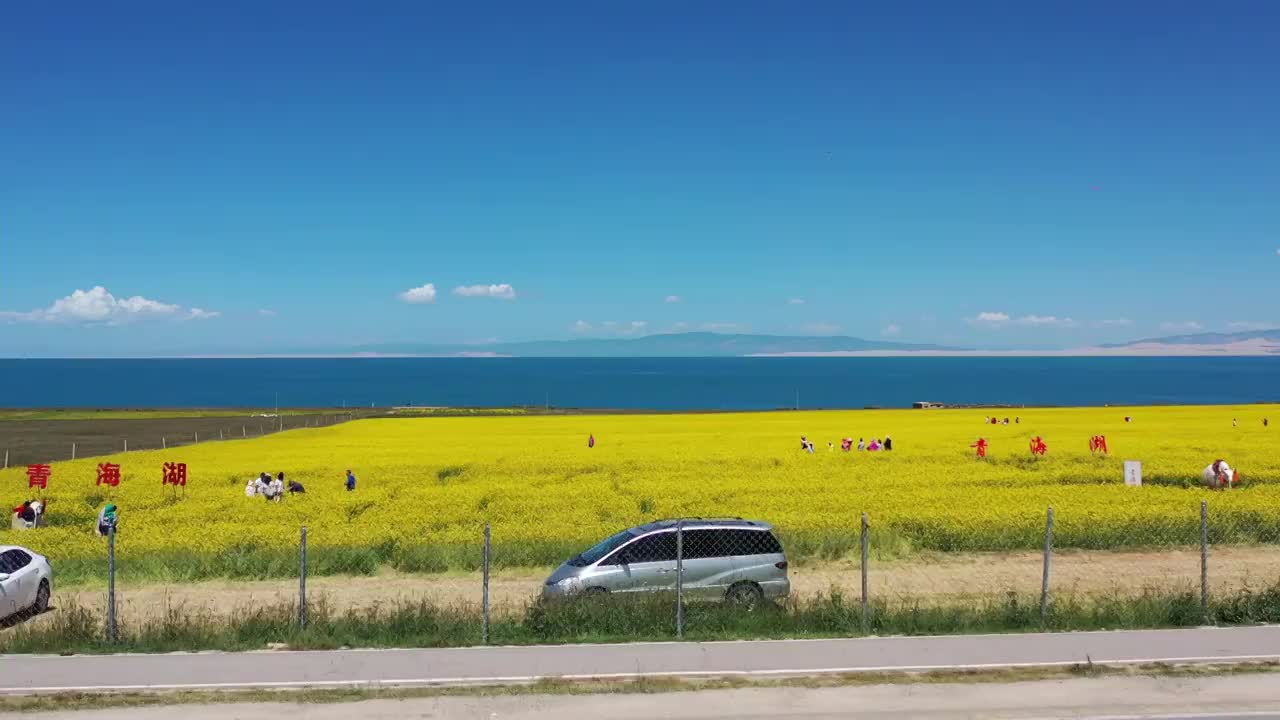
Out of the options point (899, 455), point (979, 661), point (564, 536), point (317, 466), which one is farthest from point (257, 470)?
point (979, 661)

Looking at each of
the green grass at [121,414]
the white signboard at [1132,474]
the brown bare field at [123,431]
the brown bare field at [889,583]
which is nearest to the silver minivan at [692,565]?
the brown bare field at [889,583]

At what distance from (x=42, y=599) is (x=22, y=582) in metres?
1.30

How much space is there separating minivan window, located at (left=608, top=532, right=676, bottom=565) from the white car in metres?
10.9

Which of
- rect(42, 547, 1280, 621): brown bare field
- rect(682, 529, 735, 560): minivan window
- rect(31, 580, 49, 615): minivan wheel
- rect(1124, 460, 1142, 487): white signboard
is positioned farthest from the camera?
rect(1124, 460, 1142, 487): white signboard

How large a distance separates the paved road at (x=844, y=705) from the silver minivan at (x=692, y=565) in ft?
14.0

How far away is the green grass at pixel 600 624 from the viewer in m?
13.5

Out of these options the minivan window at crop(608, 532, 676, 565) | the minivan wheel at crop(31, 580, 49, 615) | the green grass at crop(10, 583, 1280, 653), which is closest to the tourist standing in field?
the minivan wheel at crop(31, 580, 49, 615)

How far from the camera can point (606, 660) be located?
1266cm

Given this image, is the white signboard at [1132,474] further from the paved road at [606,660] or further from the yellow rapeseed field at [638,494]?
the paved road at [606,660]

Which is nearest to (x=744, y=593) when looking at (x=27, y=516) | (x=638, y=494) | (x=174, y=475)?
(x=638, y=494)

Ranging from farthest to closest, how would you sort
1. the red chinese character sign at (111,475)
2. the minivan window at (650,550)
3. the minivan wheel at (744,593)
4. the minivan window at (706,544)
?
the red chinese character sign at (111,475), the minivan window at (706,544), the minivan window at (650,550), the minivan wheel at (744,593)

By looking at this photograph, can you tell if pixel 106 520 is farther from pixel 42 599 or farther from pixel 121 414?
pixel 121 414

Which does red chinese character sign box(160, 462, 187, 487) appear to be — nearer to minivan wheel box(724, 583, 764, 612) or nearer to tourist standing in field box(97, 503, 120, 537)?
tourist standing in field box(97, 503, 120, 537)

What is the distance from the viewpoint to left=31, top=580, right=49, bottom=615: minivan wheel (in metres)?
17.4
